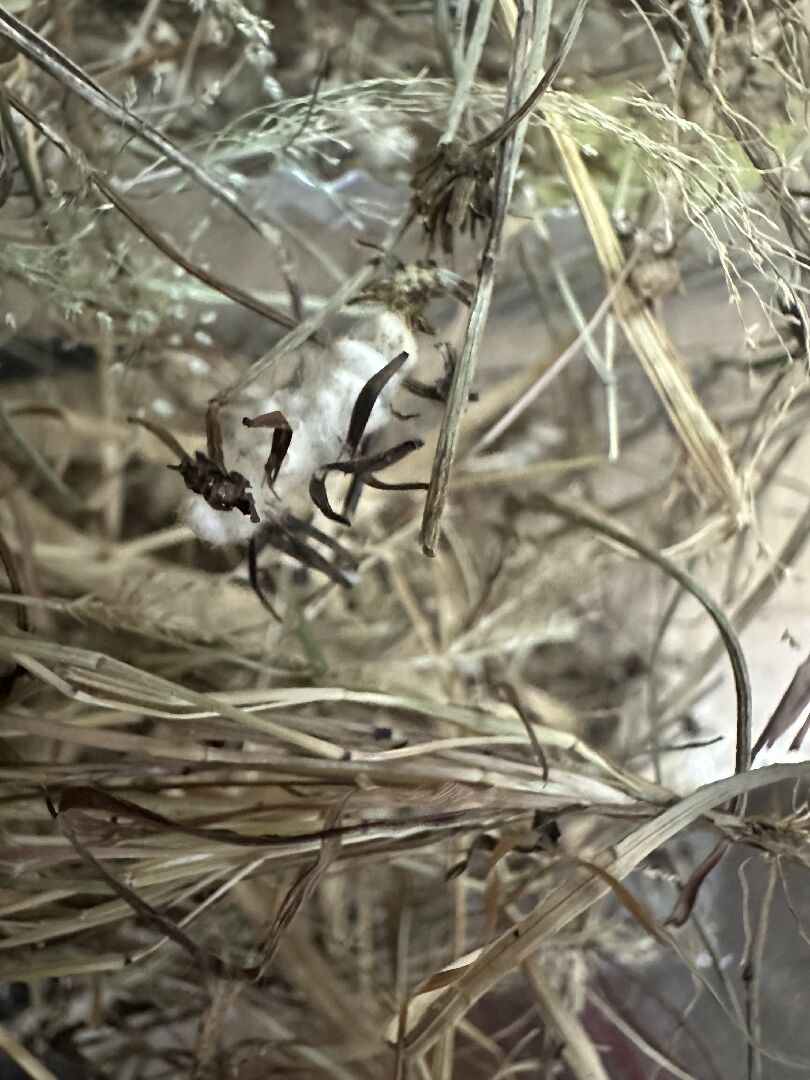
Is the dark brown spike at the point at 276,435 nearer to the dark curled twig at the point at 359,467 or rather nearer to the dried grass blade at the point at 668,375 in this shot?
the dark curled twig at the point at 359,467

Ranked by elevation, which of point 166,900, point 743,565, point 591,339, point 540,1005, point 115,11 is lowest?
point 540,1005

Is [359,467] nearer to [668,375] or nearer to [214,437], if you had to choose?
[214,437]

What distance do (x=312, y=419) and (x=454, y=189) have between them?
4.4 inches

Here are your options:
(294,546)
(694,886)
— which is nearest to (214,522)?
(294,546)

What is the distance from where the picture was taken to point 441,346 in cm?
36

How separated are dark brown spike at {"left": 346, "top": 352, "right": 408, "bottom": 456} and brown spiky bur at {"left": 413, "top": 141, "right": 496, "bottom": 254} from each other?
0.07 meters

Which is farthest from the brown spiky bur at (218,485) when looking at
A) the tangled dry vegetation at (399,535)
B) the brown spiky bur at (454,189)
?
the brown spiky bur at (454,189)

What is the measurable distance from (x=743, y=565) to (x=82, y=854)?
429mm

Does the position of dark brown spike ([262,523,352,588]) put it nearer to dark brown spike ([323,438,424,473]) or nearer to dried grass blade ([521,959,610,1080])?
dark brown spike ([323,438,424,473])

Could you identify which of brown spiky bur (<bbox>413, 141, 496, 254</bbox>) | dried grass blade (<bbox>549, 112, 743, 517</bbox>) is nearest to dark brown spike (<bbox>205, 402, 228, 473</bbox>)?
brown spiky bur (<bbox>413, 141, 496, 254</bbox>)

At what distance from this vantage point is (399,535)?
0.55 metres

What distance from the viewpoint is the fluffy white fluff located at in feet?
1.16

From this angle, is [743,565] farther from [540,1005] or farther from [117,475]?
→ [117,475]

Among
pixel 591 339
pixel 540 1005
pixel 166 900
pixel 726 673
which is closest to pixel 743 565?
pixel 726 673
